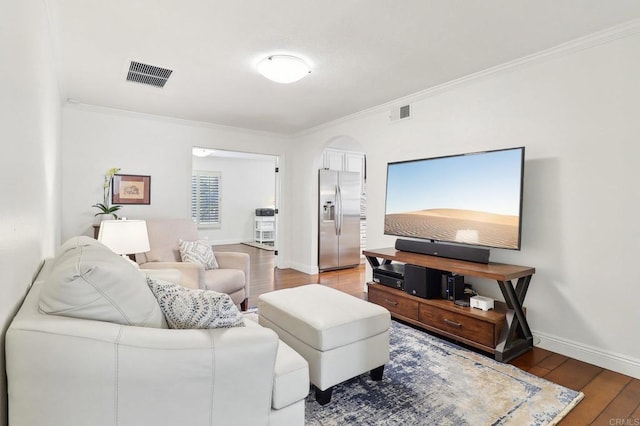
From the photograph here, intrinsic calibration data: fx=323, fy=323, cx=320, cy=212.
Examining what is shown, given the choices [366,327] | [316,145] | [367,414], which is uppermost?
[316,145]

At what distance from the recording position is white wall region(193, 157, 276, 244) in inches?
338

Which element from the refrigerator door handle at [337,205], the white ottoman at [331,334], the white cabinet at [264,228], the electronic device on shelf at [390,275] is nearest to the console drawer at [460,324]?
the electronic device on shelf at [390,275]

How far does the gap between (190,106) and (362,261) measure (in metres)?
4.24

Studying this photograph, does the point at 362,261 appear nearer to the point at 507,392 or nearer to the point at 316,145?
the point at 316,145

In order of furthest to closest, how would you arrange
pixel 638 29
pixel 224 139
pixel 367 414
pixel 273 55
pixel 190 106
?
pixel 224 139 < pixel 190 106 < pixel 273 55 < pixel 638 29 < pixel 367 414

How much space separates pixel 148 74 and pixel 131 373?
115 inches

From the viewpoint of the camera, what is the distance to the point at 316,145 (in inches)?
207

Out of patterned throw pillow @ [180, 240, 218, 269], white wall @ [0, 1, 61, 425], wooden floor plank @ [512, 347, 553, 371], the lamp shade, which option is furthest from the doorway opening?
white wall @ [0, 1, 61, 425]

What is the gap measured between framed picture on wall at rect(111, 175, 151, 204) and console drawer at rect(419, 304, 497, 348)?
380 centimetres

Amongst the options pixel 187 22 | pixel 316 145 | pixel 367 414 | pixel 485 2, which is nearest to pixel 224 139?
pixel 316 145

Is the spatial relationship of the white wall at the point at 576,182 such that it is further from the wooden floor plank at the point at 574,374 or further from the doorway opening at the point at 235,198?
the doorway opening at the point at 235,198

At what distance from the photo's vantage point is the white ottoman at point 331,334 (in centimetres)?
187

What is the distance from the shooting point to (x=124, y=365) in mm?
1025

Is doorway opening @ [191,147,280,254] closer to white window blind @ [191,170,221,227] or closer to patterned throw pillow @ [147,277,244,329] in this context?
white window blind @ [191,170,221,227]
